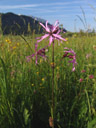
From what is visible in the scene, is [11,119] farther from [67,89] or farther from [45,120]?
[67,89]

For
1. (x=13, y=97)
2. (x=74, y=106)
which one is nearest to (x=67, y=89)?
(x=74, y=106)

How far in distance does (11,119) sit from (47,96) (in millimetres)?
290

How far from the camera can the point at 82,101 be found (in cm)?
112

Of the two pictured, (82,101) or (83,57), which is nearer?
(82,101)

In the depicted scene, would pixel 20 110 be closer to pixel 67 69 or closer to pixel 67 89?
pixel 67 89

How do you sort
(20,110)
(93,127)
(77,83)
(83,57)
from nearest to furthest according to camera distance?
(93,127), (20,110), (77,83), (83,57)

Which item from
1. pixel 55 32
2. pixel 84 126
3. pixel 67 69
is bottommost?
pixel 84 126

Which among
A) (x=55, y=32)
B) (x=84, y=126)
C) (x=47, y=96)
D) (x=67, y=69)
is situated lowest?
(x=84, y=126)

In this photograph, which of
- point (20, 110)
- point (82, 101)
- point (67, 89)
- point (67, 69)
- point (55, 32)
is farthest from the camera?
point (67, 69)

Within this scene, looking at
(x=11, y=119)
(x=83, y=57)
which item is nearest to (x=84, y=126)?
(x=11, y=119)

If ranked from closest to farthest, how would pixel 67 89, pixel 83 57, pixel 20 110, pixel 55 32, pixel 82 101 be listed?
1. pixel 55 32
2. pixel 20 110
3. pixel 82 101
4. pixel 67 89
5. pixel 83 57

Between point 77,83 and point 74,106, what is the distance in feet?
1.07

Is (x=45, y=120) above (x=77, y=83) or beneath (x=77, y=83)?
beneath

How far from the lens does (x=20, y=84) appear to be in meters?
1.17
